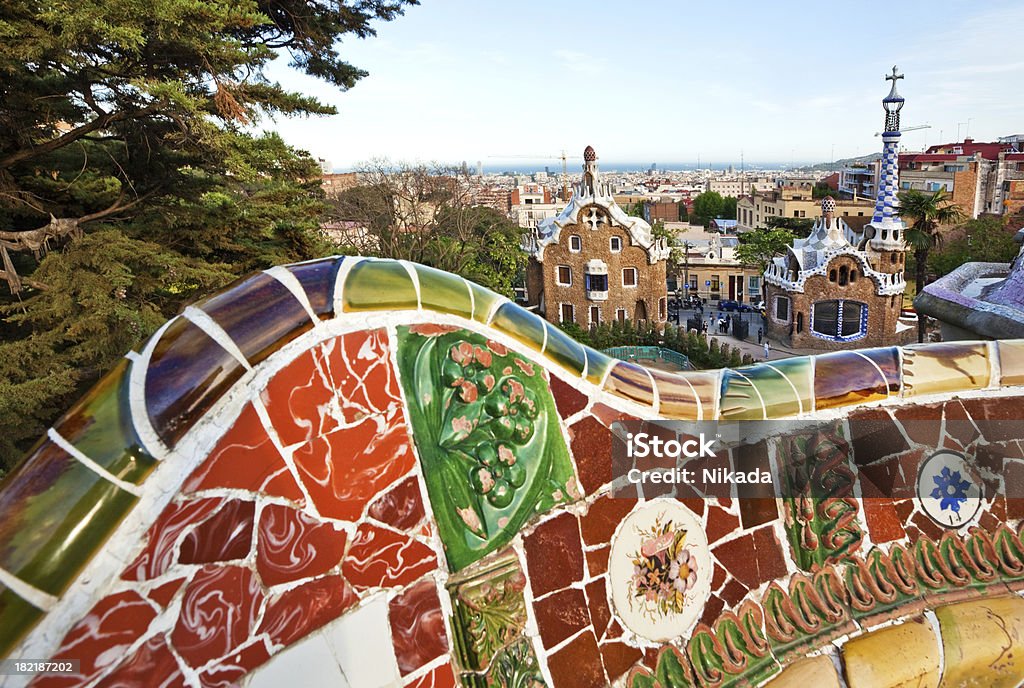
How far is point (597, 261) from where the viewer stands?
21.7 metres

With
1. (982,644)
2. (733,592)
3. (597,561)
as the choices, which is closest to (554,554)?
(597,561)

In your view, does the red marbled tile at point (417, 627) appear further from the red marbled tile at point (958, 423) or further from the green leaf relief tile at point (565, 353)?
the red marbled tile at point (958, 423)

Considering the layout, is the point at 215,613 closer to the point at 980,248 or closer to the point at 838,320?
the point at 838,320

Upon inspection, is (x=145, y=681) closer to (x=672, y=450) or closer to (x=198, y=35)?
(x=672, y=450)

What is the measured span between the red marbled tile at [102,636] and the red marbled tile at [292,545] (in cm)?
26

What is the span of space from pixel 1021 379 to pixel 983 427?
9.8 inches

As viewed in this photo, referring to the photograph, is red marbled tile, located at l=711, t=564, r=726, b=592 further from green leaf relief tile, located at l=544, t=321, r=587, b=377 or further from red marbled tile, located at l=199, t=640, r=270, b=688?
red marbled tile, located at l=199, t=640, r=270, b=688

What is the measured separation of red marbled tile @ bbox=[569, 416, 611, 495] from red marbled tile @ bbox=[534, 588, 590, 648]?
34 cm

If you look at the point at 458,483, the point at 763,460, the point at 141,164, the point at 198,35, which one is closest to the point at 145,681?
the point at 458,483

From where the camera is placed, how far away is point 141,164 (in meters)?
8.50

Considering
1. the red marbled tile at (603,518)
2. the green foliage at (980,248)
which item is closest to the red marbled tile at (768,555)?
the red marbled tile at (603,518)

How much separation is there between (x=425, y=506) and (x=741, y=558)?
1190mm

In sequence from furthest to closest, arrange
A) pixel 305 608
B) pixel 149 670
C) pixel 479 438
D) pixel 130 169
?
pixel 130 169 < pixel 479 438 < pixel 305 608 < pixel 149 670

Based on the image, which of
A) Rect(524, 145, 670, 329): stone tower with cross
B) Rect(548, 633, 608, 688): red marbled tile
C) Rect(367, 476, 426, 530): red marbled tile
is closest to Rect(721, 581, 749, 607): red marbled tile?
Rect(548, 633, 608, 688): red marbled tile
